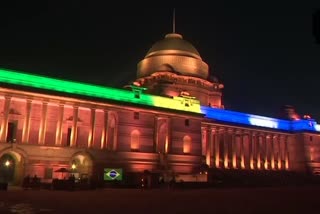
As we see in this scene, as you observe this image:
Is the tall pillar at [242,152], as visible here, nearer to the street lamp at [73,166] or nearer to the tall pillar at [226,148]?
the tall pillar at [226,148]

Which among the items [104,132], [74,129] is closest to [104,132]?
[104,132]

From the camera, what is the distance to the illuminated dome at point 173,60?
2945 inches

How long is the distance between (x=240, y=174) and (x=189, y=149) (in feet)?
34.3

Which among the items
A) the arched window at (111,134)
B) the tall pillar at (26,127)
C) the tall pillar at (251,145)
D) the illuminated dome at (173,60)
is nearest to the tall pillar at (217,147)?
the tall pillar at (251,145)

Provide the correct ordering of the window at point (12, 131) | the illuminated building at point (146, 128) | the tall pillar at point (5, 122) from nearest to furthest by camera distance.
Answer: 1. the tall pillar at point (5, 122)
2. the window at point (12, 131)
3. the illuminated building at point (146, 128)

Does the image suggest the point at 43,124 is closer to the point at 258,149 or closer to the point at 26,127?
the point at 26,127

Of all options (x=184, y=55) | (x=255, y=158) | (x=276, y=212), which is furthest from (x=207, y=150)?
(x=276, y=212)

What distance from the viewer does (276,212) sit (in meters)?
17.9

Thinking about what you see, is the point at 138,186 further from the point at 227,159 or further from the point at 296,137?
the point at 296,137

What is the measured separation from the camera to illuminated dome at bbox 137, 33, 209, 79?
74.8 meters

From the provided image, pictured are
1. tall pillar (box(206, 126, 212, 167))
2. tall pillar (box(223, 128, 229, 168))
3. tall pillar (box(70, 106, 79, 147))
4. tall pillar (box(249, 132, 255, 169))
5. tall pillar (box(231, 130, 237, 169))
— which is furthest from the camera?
tall pillar (box(249, 132, 255, 169))

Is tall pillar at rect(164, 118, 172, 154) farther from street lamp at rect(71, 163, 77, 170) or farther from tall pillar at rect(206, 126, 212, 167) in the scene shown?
street lamp at rect(71, 163, 77, 170)

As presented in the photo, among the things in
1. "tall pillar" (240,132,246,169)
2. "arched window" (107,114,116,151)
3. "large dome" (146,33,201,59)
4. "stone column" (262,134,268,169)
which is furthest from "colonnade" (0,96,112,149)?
"stone column" (262,134,268,169)

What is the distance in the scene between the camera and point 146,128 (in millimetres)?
57031
